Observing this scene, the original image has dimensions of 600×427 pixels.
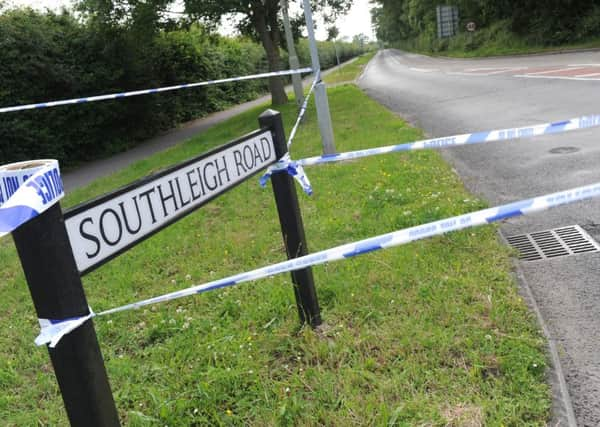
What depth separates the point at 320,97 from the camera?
25.2 ft

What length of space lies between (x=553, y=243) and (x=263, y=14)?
16.1 m

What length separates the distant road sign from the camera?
155 centimetres

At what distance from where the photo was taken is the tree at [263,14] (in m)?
15.8

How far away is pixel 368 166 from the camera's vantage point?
23.5 feet

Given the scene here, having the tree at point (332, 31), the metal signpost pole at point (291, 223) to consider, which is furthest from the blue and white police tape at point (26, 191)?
the tree at point (332, 31)

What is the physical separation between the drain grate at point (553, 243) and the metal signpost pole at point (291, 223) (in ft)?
6.01

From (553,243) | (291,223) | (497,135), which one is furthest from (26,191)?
(553,243)

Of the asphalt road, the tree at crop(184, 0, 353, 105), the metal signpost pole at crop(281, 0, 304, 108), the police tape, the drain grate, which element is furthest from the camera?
the tree at crop(184, 0, 353, 105)

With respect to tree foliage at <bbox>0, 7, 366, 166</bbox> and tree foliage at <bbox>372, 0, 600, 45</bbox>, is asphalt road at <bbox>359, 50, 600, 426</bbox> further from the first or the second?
tree foliage at <bbox>372, 0, 600, 45</bbox>

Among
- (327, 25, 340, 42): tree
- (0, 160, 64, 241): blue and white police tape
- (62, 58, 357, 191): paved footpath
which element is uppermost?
(327, 25, 340, 42): tree

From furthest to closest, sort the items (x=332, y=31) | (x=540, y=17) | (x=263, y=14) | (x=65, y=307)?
(x=540, y=17)
(x=332, y=31)
(x=263, y=14)
(x=65, y=307)

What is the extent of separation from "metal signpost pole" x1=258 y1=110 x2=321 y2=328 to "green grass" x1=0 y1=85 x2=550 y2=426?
0.14 meters

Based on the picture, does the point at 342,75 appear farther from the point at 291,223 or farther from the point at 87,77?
the point at 291,223

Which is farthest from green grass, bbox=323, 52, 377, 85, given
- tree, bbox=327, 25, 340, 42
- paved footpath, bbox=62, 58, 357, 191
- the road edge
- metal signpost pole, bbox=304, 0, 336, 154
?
the road edge
